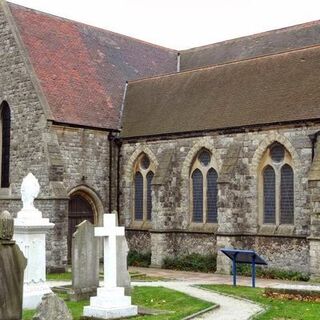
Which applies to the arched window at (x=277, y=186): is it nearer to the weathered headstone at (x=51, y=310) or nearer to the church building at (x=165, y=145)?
the church building at (x=165, y=145)

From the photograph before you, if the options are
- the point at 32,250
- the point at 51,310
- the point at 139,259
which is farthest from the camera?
the point at 139,259

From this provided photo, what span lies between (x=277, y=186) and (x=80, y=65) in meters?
11.9

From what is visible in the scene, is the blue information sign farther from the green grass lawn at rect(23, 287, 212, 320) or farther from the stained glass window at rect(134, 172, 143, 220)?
the stained glass window at rect(134, 172, 143, 220)

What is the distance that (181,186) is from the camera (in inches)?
1060

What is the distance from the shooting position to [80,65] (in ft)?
98.9

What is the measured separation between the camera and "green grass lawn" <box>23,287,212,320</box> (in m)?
13.5

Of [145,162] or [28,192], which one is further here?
[145,162]

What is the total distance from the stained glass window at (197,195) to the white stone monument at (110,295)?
40.1 ft

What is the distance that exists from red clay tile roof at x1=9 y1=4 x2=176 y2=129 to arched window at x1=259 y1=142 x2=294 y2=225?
26.6 feet

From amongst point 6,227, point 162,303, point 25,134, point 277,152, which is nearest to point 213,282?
point 162,303

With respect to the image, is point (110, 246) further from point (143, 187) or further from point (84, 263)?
point (143, 187)

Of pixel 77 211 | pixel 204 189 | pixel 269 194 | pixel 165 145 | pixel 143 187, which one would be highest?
pixel 165 145

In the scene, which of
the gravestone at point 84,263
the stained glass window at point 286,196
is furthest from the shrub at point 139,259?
the gravestone at point 84,263

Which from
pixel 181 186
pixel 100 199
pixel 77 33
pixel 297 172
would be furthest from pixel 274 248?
pixel 77 33
